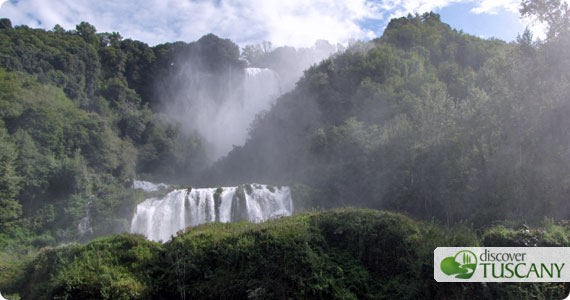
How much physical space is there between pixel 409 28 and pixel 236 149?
68.4ft

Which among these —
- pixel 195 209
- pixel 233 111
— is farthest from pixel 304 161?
pixel 233 111

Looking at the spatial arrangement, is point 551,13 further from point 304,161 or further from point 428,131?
point 304,161

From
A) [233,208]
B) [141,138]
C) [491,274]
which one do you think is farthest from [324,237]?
[141,138]

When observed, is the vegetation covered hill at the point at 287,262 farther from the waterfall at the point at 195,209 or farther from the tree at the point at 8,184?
the tree at the point at 8,184

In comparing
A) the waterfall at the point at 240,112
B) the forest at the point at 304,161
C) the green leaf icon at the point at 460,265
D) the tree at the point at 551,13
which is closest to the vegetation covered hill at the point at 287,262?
the forest at the point at 304,161

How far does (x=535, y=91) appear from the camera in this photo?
13.0m

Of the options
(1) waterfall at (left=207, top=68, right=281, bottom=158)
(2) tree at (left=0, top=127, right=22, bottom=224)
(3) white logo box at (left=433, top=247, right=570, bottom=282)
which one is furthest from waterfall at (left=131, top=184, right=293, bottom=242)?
(1) waterfall at (left=207, top=68, right=281, bottom=158)

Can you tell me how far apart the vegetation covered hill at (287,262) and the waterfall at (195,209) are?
12769 mm

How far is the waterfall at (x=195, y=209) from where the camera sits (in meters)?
20.7

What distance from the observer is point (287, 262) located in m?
6.78

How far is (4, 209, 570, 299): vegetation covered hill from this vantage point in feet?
21.3

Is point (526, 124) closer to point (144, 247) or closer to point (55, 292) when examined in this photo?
point (144, 247)

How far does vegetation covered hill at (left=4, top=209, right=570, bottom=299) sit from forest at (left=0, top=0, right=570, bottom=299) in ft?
0.11

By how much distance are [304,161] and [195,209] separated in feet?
33.5
